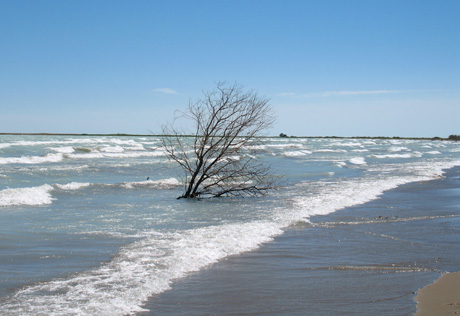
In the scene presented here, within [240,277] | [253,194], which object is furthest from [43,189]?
[240,277]

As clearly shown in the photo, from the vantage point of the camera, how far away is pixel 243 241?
847 centimetres

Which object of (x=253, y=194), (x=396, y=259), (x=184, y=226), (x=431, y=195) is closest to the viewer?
(x=396, y=259)

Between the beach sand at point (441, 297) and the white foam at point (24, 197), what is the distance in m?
11.5

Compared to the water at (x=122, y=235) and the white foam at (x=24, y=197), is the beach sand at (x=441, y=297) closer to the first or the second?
the water at (x=122, y=235)

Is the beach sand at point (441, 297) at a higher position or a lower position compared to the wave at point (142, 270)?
higher

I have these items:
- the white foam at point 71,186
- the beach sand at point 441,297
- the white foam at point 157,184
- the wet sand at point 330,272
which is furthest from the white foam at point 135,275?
the white foam at point 157,184

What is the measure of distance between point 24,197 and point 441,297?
12505 millimetres

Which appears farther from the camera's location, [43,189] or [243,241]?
[43,189]

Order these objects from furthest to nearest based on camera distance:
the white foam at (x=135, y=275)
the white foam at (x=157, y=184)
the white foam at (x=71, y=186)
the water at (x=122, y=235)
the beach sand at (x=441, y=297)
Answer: the white foam at (x=157, y=184)
the white foam at (x=71, y=186)
the water at (x=122, y=235)
the white foam at (x=135, y=275)
the beach sand at (x=441, y=297)

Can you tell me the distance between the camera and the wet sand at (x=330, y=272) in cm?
505

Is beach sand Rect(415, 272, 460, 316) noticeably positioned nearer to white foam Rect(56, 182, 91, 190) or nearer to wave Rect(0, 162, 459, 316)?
wave Rect(0, 162, 459, 316)

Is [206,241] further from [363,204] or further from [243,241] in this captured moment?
[363,204]

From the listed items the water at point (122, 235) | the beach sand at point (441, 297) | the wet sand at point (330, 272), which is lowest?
the water at point (122, 235)

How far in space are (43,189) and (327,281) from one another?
12.8 metres
